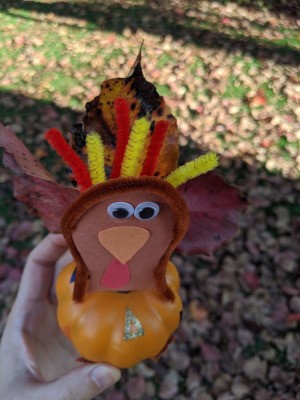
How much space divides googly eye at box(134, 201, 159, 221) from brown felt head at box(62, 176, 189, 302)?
0.02 metres

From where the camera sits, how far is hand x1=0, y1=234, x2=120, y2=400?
132 cm

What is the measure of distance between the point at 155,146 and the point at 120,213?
0.53 ft

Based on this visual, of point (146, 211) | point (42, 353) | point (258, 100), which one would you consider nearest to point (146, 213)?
point (146, 211)

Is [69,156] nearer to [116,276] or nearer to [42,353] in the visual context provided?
[116,276]

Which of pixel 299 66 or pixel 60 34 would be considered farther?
pixel 60 34

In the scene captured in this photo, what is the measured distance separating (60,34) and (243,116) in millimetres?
1760

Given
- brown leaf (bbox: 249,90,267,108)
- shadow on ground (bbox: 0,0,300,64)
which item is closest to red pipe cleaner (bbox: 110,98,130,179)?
brown leaf (bbox: 249,90,267,108)

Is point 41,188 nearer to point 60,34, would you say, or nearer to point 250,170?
point 250,170

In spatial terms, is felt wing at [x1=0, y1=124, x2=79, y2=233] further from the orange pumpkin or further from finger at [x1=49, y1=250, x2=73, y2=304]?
finger at [x1=49, y1=250, x2=73, y2=304]

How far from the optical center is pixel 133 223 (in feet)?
3.24

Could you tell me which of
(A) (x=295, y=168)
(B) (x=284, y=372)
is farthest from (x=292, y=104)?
(B) (x=284, y=372)

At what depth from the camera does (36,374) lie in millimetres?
1509

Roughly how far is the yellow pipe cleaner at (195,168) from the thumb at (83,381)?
65cm

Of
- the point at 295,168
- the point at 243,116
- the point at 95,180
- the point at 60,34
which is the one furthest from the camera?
the point at 60,34
